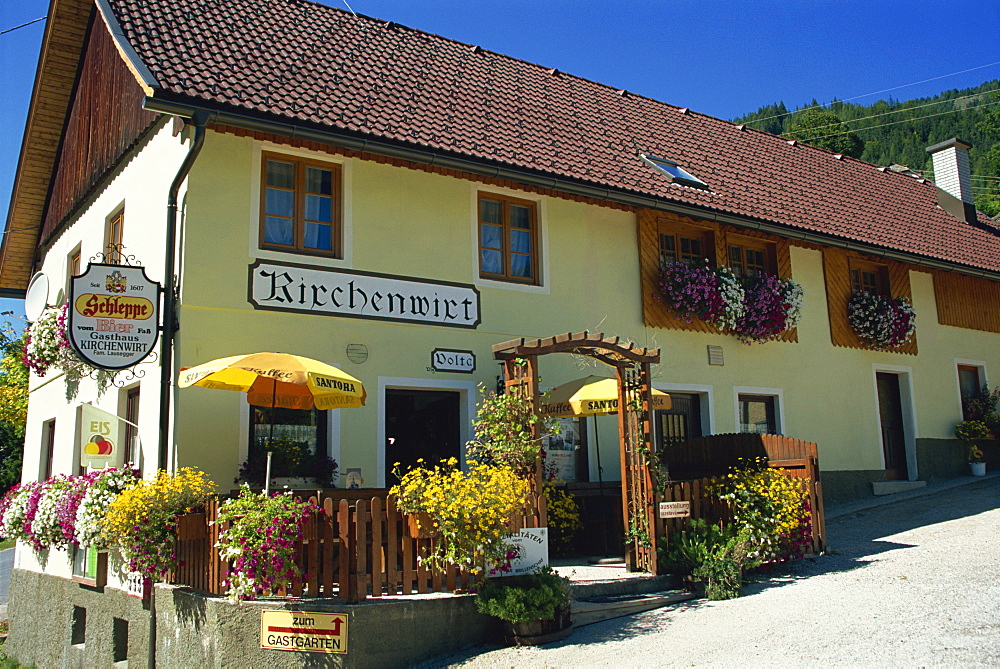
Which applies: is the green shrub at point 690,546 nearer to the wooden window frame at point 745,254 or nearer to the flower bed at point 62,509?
the flower bed at point 62,509

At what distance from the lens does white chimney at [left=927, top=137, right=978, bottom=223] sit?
2038 cm

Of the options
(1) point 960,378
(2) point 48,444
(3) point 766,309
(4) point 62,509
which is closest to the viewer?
(4) point 62,509

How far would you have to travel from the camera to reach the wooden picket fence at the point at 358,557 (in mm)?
7453

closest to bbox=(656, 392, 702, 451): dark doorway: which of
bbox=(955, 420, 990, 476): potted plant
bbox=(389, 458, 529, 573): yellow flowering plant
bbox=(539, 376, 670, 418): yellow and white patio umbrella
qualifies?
bbox=(539, 376, 670, 418): yellow and white patio umbrella

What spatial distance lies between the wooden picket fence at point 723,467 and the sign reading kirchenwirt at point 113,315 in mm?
5505

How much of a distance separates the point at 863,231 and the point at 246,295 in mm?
10392

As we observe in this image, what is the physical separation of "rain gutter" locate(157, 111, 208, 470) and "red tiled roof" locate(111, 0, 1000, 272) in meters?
0.61

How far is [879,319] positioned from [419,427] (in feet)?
28.4

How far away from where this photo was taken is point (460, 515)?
25.0ft

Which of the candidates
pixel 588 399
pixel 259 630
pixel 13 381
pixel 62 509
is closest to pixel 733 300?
pixel 588 399

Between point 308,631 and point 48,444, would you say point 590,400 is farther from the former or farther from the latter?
point 48,444

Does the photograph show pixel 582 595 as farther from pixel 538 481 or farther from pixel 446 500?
pixel 446 500

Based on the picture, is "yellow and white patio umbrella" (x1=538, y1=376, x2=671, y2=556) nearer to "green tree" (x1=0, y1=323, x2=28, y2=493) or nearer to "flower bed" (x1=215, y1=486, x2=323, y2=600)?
"flower bed" (x1=215, y1=486, x2=323, y2=600)

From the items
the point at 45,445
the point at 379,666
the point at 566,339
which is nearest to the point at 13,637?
the point at 45,445
